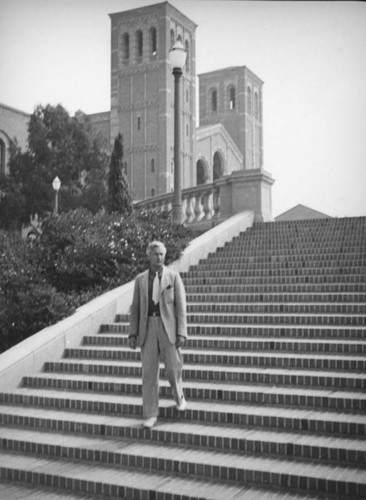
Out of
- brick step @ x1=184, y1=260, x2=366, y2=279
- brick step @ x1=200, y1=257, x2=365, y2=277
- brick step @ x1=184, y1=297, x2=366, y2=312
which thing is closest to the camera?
brick step @ x1=184, y1=297, x2=366, y2=312

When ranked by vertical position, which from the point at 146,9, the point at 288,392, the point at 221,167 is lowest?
the point at 288,392

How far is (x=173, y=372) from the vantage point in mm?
6211

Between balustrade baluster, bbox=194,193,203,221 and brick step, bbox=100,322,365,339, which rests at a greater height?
balustrade baluster, bbox=194,193,203,221

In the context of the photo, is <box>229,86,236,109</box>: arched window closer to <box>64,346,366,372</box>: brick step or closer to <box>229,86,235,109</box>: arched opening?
<box>229,86,235,109</box>: arched opening

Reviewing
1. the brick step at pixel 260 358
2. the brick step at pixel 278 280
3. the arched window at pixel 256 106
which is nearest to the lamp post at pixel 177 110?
the brick step at pixel 278 280

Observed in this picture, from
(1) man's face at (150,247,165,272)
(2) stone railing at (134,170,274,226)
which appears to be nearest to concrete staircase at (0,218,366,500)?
(1) man's face at (150,247,165,272)

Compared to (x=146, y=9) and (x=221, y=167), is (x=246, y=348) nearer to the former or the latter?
(x=146, y=9)

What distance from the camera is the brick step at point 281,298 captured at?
927cm

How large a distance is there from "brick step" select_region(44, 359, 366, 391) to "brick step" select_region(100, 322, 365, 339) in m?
1.05

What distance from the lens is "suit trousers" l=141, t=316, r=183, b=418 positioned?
615 cm

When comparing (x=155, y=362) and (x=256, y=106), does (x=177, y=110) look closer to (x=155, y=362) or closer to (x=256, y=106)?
(x=155, y=362)

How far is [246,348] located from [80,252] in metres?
4.50

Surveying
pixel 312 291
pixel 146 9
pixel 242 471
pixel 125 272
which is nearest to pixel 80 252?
pixel 125 272

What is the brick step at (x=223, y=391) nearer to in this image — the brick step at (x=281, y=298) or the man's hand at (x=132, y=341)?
the man's hand at (x=132, y=341)
